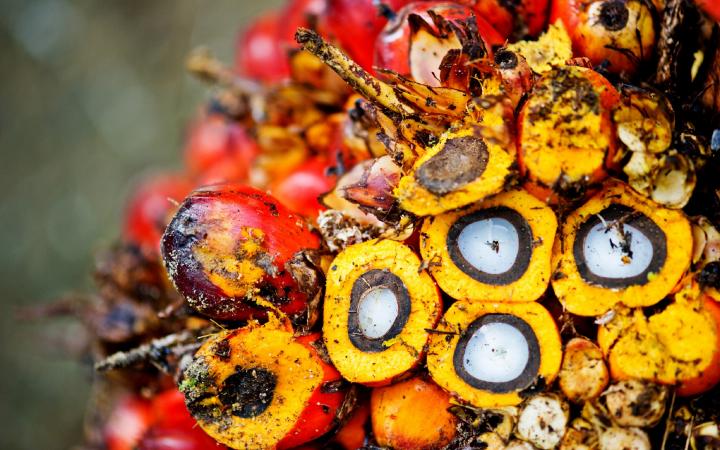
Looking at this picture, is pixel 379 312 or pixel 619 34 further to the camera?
pixel 619 34

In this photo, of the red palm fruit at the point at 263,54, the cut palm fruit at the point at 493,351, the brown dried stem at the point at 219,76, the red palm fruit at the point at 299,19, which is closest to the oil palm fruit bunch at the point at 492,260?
the cut palm fruit at the point at 493,351

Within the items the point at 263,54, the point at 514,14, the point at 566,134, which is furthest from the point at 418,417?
the point at 263,54

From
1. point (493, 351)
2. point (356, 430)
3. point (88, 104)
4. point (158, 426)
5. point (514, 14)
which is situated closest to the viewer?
point (493, 351)

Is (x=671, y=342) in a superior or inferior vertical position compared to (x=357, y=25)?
inferior

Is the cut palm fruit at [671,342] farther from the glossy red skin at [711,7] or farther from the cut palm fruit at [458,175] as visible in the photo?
the glossy red skin at [711,7]

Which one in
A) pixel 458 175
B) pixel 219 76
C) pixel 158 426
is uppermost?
pixel 219 76

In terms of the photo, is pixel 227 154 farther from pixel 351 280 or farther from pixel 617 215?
pixel 617 215

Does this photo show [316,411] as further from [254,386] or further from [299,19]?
[299,19]

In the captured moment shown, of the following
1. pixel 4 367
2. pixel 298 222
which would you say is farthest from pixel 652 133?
pixel 4 367
